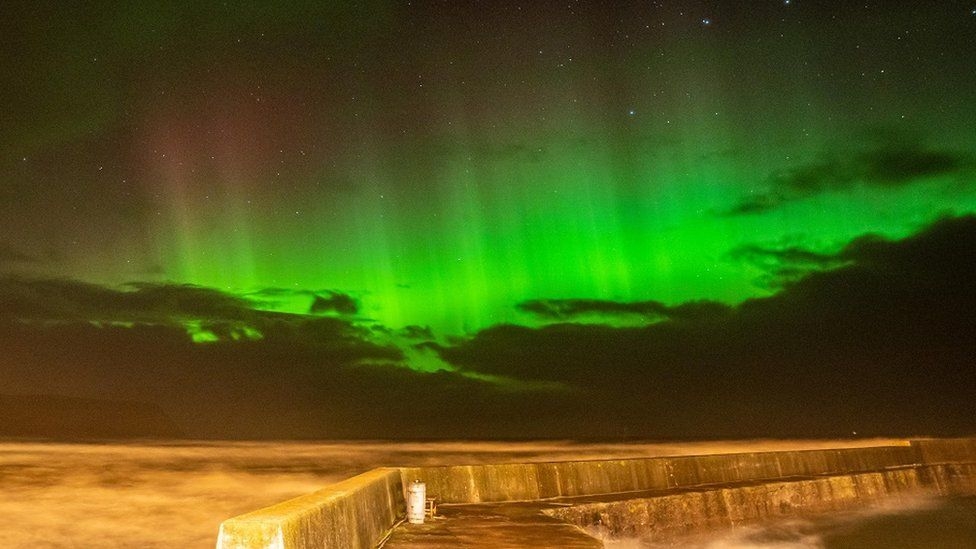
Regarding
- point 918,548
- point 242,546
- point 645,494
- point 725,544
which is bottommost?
point 918,548

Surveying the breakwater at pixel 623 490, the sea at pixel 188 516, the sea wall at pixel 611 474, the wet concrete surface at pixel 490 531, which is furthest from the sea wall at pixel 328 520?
the sea at pixel 188 516

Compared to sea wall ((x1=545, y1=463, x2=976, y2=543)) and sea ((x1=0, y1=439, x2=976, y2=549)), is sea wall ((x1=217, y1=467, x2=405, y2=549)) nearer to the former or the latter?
sea wall ((x1=545, y1=463, x2=976, y2=543))

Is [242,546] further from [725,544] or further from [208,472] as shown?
[208,472]

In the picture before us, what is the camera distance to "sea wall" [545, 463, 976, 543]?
1152 cm

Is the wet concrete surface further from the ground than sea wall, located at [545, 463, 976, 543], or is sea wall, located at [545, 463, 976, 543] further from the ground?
the wet concrete surface

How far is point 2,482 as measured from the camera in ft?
87.8

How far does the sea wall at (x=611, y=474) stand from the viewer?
11.5m

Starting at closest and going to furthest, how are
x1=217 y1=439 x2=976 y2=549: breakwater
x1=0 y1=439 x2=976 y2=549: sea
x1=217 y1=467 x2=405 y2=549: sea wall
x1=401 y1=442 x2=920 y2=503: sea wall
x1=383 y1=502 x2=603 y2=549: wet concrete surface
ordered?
x1=217 y1=467 x2=405 y2=549: sea wall → x1=217 y1=439 x2=976 y2=549: breakwater → x1=383 y1=502 x2=603 y2=549: wet concrete surface → x1=401 y1=442 x2=920 y2=503: sea wall → x1=0 y1=439 x2=976 y2=549: sea

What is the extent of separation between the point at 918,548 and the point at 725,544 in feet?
20.9

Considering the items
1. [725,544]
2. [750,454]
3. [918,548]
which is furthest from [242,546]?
[918,548]

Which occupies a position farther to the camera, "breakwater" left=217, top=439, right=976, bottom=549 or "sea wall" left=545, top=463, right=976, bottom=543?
"sea wall" left=545, top=463, right=976, bottom=543

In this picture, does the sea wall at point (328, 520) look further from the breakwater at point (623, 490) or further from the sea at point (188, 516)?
the sea at point (188, 516)

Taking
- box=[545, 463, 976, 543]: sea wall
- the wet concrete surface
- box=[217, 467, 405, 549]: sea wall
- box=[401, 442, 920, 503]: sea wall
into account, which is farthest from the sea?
box=[217, 467, 405, 549]: sea wall

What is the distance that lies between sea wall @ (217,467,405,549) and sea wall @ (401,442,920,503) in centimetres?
162
